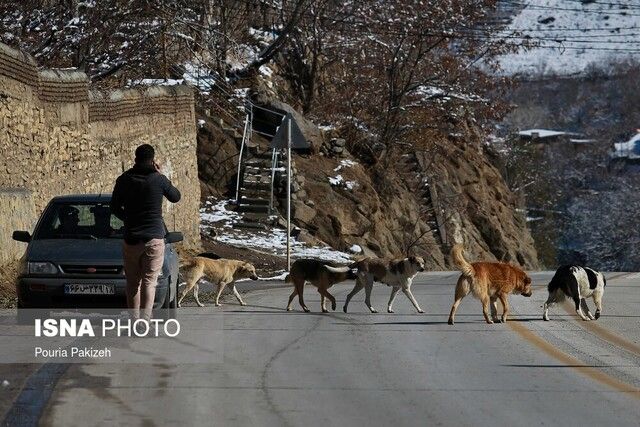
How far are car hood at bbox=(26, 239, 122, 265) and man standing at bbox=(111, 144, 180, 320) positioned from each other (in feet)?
5.07

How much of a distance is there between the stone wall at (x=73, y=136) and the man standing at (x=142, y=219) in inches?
295

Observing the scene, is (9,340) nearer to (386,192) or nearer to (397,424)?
(397,424)

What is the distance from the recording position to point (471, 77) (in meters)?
50.7

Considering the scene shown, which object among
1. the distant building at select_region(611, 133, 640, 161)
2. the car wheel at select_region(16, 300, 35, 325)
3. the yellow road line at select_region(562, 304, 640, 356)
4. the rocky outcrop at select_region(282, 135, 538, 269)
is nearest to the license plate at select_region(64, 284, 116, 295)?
the car wheel at select_region(16, 300, 35, 325)

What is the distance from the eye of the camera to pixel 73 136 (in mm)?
25625

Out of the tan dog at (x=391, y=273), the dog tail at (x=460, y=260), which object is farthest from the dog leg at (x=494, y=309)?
the tan dog at (x=391, y=273)

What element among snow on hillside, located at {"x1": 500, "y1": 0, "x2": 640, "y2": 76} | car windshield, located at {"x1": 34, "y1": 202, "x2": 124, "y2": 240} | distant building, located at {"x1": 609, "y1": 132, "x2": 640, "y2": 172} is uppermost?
snow on hillside, located at {"x1": 500, "y1": 0, "x2": 640, "y2": 76}

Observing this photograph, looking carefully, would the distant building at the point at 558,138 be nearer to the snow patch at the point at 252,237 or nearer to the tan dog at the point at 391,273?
the snow patch at the point at 252,237

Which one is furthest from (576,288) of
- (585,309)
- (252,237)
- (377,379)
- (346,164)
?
(346,164)

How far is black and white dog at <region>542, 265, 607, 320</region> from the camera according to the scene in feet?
56.4

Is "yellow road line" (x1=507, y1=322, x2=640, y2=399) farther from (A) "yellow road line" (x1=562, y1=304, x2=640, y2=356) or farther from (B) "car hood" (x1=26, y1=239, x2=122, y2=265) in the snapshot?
(B) "car hood" (x1=26, y1=239, x2=122, y2=265)

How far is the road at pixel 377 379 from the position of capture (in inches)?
367

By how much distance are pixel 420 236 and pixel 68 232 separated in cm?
3050

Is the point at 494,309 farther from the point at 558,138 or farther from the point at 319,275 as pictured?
the point at 558,138
